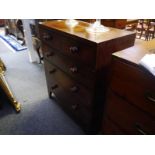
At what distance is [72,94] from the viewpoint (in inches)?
48.2

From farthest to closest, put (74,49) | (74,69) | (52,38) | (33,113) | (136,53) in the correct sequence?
(33,113), (52,38), (74,69), (74,49), (136,53)

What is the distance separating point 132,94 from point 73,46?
1.55 feet

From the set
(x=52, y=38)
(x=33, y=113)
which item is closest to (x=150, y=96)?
(x=52, y=38)

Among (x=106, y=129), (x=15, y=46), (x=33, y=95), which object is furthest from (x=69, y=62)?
(x=15, y=46)

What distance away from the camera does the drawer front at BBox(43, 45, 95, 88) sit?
94cm

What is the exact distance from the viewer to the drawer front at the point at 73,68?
3.08 feet

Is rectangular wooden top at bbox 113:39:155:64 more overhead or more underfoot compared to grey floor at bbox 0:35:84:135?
more overhead

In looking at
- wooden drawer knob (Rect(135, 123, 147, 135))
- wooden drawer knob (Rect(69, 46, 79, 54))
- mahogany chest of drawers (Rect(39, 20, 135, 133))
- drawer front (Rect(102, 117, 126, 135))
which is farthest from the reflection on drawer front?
wooden drawer knob (Rect(135, 123, 147, 135))

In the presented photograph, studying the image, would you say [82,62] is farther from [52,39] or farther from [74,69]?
[52,39]

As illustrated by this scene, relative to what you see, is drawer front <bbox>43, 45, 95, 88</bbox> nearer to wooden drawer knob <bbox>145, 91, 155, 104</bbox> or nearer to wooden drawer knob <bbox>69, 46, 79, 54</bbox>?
wooden drawer knob <bbox>69, 46, 79, 54</bbox>

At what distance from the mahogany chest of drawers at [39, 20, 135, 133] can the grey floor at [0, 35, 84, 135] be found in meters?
0.17

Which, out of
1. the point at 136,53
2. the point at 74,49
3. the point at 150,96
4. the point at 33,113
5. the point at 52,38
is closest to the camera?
the point at 150,96

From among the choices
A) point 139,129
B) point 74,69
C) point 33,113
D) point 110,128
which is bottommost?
point 33,113
